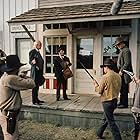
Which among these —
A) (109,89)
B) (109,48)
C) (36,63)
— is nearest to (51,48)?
(109,48)

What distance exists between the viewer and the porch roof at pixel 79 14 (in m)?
6.97

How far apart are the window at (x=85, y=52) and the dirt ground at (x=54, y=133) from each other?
3.08m

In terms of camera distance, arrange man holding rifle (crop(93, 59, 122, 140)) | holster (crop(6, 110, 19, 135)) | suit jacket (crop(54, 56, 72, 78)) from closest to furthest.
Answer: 1. holster (crop(6, 110, 19, 135))
2. man holding rifle (crop(93, 59, 122, 140))
3. suit jacket (crop(54, 56, 72, 78))

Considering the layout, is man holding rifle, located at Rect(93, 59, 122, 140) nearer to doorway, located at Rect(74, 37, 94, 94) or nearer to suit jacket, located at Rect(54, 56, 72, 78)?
suit jacket, located at Rect(54, 56, 72, 78)

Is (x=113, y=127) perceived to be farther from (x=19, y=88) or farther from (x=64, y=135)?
(x=19, y=88)

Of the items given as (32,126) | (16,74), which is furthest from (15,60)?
(32,126)

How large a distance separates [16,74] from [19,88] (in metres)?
0.24

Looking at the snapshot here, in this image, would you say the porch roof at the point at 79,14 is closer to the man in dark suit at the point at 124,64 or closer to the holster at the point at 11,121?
the man in dark suit at the point at 124,64

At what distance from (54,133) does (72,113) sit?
773 mm

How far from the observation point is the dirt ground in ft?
19.6

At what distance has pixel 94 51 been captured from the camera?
8.85m

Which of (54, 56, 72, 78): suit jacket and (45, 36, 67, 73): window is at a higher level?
(45, 36, 67, 73): window

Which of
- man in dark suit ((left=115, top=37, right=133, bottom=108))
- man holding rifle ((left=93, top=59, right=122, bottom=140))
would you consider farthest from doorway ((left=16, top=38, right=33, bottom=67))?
man holding rifle ((left=93, top=59, right=122, bottom=140))

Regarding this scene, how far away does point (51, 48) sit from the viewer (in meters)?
9.50
